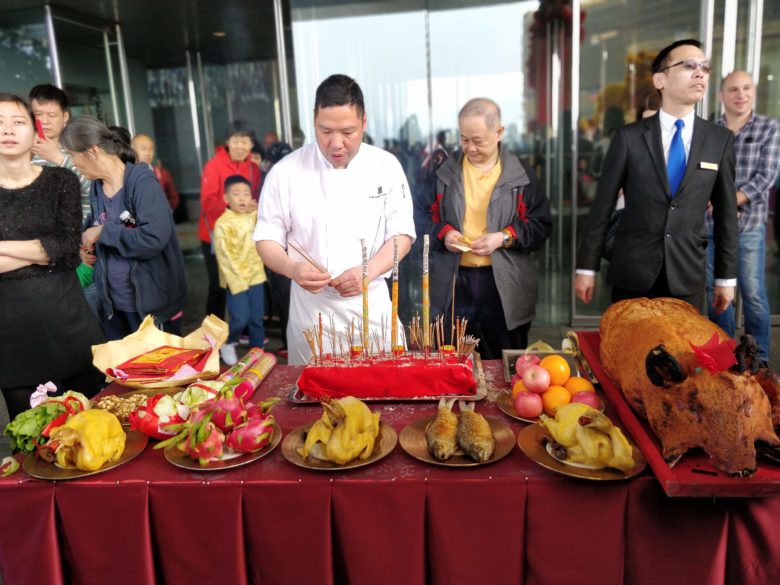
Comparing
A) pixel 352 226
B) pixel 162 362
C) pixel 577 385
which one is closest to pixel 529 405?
pixel 577 385

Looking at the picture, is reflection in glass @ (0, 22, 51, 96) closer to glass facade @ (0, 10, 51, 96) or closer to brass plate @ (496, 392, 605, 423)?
glass facade @ (0, 10, 51, 96)

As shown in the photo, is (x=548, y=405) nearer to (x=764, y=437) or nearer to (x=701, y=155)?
(x=764, y=437)

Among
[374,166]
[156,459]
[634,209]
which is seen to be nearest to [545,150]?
[634,209]

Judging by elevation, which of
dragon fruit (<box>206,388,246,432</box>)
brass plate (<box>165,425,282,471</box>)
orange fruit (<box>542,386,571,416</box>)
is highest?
dragon fruit (<box>206,388,246,432</box>)

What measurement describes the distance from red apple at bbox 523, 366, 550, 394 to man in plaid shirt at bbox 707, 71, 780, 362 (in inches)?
106

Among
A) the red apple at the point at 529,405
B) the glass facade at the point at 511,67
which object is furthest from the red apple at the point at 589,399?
the glass facade at the point at 511,67

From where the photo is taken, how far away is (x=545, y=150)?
21.6 ft

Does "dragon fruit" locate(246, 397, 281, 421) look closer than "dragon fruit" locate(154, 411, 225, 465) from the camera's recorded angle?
No

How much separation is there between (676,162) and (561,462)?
1674 millimetres

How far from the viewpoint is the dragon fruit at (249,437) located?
1.54 metres

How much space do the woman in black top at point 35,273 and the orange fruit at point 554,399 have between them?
182 centimetres

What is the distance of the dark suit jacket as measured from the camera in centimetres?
255

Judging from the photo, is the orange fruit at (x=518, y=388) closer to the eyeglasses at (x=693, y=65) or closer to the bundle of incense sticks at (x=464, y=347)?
the bundle of incense sticks at (x=464, y=347)

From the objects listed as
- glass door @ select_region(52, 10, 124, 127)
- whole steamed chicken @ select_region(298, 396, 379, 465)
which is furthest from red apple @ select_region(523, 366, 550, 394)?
glass door @ select_region(52, 10, 124, 127)
